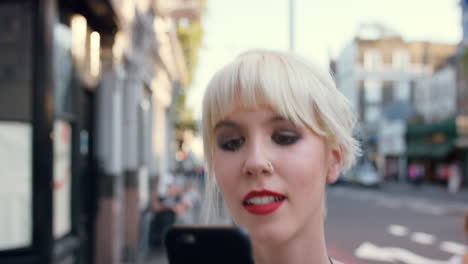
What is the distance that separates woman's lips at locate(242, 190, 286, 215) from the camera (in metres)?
1.37

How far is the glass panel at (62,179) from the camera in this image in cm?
584

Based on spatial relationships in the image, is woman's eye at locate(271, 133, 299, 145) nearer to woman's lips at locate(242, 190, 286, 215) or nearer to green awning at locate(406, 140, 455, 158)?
woman's lips at locate(242, 190, 286, 215)

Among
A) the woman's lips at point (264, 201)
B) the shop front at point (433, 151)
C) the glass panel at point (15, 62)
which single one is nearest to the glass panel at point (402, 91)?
the shop front at point (433, 151)

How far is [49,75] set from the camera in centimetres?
495

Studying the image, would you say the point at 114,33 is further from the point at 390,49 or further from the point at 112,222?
the point at 390,49

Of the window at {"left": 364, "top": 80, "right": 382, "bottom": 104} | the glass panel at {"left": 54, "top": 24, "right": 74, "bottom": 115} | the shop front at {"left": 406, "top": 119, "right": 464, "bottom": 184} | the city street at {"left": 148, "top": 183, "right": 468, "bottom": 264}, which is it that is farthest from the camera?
the window at {"left": 364, "top": 80, "right": 382, "bottom": 104}

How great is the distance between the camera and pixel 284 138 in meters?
1.39

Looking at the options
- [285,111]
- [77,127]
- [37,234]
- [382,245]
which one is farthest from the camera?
[382,245]

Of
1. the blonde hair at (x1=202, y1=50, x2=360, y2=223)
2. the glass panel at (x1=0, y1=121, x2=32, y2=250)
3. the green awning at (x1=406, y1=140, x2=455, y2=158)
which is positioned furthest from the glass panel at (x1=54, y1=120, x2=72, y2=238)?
the green awning at (x1=406, y1=140, x2=455, y2=158)

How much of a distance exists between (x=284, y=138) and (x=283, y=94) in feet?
0.41

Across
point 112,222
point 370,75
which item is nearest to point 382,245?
point 112,222

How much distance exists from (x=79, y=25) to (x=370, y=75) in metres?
56.3

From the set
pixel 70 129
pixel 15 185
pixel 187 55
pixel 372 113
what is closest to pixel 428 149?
pixel 372 113

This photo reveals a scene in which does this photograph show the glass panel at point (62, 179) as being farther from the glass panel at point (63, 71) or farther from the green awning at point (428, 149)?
the green awning at point (428, 149)
